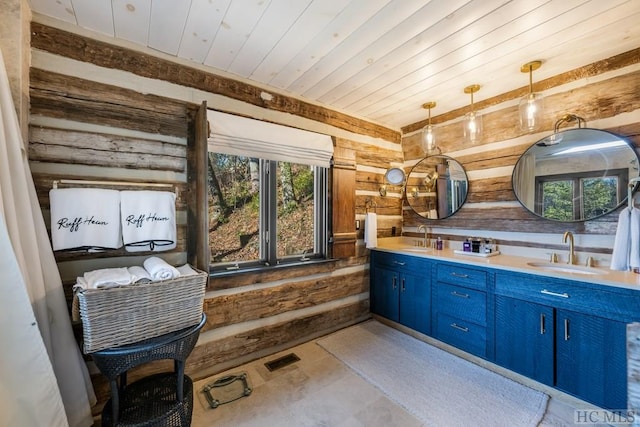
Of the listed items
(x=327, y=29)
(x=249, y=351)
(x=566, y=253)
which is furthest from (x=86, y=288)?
(x=566, y=253)

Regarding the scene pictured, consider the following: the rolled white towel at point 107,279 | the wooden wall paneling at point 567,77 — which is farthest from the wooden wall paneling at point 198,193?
the wooden wall paneling at point 567,77

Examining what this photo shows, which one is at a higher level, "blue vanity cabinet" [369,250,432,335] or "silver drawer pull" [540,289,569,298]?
"silver drawer pull" [540,289,569,298]

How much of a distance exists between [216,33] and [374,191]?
225cm

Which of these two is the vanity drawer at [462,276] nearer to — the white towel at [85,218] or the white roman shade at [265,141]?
the white roman shade at [265,141]

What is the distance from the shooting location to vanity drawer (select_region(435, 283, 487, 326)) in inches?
89.6

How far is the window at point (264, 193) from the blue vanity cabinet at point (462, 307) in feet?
3.95

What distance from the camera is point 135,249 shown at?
1750 mm

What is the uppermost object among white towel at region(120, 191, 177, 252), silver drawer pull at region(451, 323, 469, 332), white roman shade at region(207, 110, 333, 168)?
white roman shade at region(207, 110, 333, 168)

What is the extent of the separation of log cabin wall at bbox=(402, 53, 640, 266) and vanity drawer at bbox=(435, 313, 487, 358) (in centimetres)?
86

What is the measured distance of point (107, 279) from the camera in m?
1.29

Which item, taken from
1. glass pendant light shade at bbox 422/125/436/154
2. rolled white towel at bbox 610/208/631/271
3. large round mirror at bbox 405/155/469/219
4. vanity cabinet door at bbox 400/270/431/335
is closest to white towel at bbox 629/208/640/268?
rolled white towel at bbox 610/208/631/271

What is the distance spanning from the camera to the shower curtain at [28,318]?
3.44 feet

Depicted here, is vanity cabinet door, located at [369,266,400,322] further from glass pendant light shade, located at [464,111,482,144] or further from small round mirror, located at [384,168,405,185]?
glass pendant light shade, located at [464,111,482,144]

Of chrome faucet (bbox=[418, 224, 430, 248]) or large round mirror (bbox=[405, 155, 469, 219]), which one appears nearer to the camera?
large round mirror (bbox=[405, 155, 469, 219])
